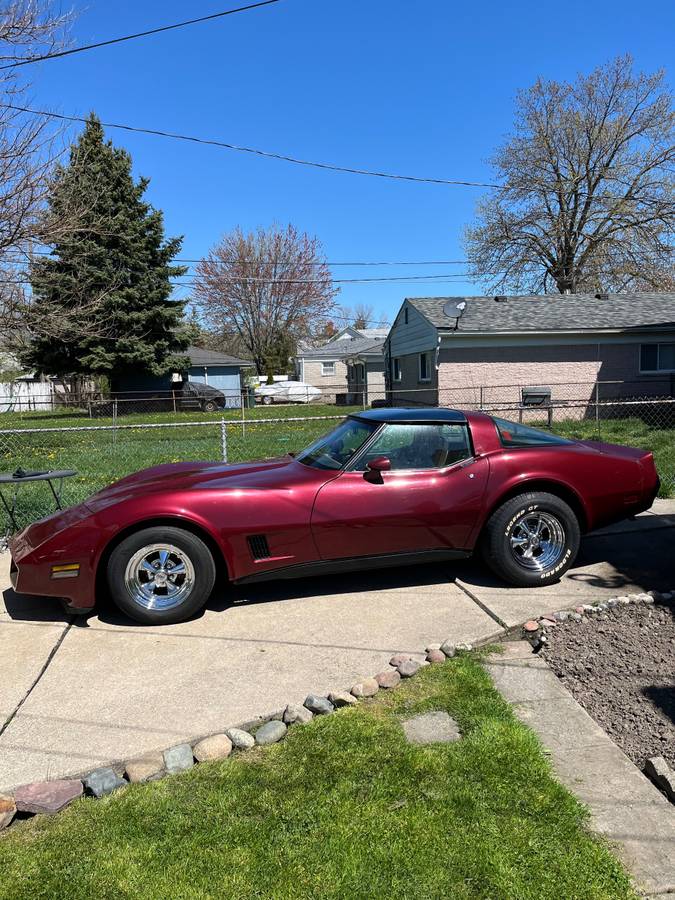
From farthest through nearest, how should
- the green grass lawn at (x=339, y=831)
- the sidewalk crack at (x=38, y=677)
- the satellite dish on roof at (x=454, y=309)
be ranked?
the satellite dish on roof at (x=454, y=309) < the sidewalk crack at (x=38, y=677) < the green grass lawn at (x=339, y=831)

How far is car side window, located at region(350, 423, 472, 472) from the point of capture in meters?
4.69

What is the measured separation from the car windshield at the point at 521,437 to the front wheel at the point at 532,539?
1.40 ft

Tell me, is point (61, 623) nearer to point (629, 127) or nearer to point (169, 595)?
point (169, 595)

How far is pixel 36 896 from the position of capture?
2.00 metres

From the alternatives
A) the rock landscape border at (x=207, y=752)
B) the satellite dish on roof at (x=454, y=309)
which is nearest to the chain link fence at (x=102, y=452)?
the rock landscape border at (x=207, y=752)

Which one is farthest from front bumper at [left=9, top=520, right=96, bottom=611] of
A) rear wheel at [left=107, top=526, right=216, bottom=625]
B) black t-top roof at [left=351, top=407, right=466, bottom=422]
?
black t-top roof at [left=351, top=407, right=466, bottom=422]

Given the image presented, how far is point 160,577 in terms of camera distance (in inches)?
165

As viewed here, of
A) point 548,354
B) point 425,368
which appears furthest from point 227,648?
point 425,368

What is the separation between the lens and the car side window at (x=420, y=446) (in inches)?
185

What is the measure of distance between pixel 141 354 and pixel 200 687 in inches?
1096

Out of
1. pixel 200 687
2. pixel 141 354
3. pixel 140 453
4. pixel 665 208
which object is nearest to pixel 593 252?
pixel 665 208

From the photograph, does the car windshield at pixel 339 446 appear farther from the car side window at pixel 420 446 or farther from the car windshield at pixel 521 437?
the car windshield at pixel 521 437

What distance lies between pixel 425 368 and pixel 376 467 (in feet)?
59.8

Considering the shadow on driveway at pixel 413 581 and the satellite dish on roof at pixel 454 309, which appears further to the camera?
the satellite dish on roof at pixel 454 309
